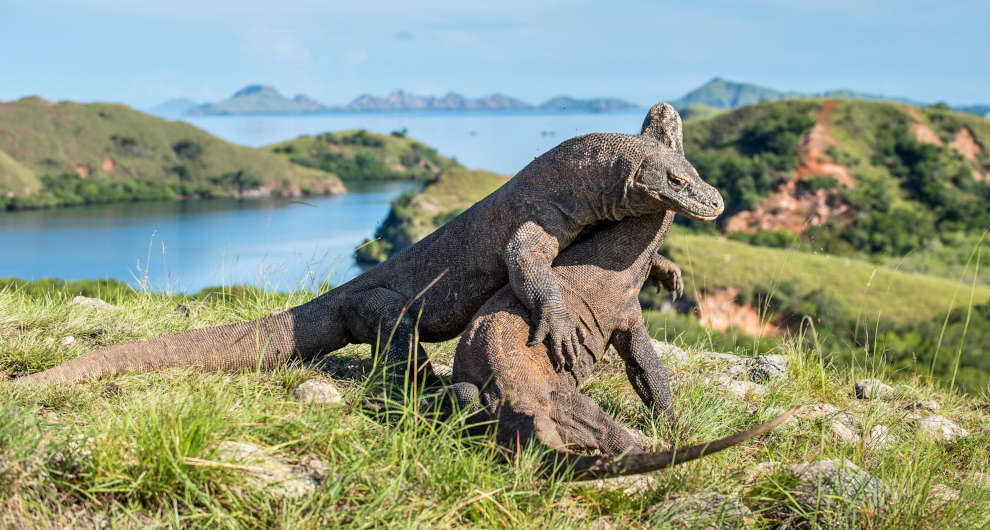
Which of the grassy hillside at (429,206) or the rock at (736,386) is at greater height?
the rock at (736,386)

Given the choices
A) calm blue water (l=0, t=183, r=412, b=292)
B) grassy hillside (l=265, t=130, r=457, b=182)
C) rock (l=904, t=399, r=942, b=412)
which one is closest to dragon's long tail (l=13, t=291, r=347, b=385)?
rock (l=904, t=399, r=942, b=412)

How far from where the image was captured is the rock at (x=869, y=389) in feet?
20.5

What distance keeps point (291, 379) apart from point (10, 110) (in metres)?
130

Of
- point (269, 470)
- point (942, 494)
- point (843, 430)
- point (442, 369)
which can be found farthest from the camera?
point (442, 369)

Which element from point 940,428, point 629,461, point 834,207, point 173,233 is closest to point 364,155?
point 173,233

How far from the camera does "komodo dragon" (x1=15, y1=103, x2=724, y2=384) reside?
4406 millimetres

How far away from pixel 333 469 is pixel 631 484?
61.8 inches

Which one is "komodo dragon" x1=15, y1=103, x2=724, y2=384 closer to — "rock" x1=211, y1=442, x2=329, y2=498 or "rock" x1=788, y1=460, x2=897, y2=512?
"rock" x1=211, y1=442, x2=329, y2=498

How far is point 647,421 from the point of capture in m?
4.89

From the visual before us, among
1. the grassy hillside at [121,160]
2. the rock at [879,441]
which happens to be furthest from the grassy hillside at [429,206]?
the rock at [879,441]

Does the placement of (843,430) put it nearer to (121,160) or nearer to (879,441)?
(879,441)

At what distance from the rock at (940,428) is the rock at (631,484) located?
104 inches

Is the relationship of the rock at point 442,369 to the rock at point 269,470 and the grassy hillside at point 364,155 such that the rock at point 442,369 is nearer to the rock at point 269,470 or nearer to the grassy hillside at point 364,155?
the rock at point 269,470

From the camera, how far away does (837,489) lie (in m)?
3.72
